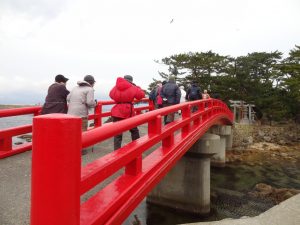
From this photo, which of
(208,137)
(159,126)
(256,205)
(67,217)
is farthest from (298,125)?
(67,217)

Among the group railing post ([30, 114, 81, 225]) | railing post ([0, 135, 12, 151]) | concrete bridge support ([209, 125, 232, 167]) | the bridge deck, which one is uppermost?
railing post ([30, 114, 81, 225])

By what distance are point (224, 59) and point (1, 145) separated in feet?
90.5

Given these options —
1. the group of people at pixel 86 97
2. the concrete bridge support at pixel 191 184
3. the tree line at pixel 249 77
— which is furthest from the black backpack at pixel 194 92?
the tree line at pixel 249 77

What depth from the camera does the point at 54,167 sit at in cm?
184

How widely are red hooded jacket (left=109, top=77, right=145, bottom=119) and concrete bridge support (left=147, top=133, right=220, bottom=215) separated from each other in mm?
4574

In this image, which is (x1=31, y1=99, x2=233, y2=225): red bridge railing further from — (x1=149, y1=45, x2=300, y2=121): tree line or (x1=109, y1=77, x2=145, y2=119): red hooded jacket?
(x1=149, y1=45, x2=300, y2=121): tree line

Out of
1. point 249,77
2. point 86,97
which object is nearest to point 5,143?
point 86,97

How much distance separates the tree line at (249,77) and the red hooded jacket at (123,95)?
73.4 ft

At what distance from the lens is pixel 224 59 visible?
98.6 feet

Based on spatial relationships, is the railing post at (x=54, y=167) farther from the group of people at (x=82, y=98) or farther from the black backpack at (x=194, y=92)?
the black backpack at (x=194, y=92)

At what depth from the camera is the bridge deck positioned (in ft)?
10.5

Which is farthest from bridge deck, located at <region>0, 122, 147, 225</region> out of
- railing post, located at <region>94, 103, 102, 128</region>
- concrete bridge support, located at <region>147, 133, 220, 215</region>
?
concrete bridge support, located at <region>147, 133, 220, 215</region>

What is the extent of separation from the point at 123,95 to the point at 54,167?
3718 millimetres

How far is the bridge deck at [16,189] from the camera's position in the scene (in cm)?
320
